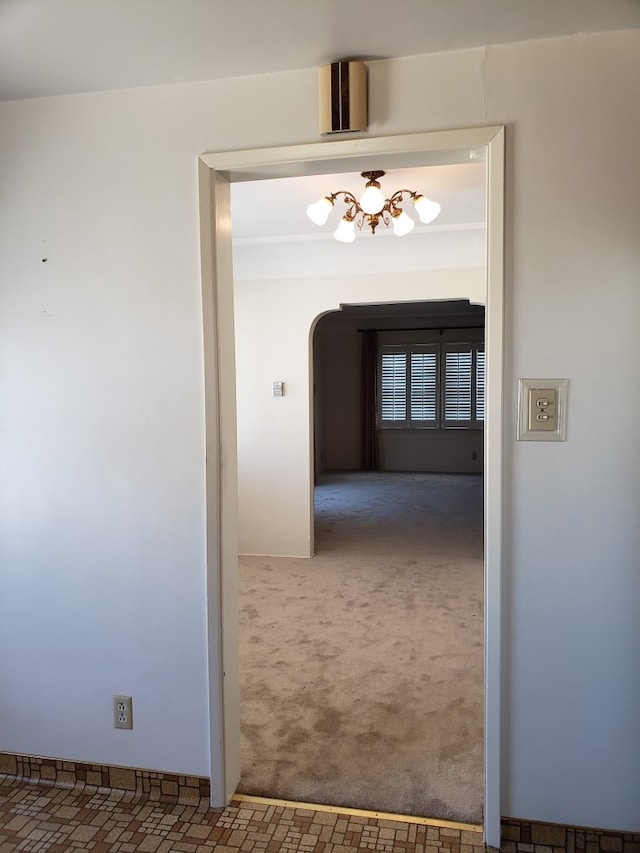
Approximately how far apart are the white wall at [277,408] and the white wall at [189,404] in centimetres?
290

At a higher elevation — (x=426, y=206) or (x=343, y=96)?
(x=426, y=206)

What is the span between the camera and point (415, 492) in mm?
7828

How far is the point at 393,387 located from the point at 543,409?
8178 millimetres

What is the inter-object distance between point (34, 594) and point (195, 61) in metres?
1.82

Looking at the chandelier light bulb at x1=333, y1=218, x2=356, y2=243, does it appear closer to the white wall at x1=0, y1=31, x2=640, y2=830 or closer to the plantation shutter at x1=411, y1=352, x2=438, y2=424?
the white wall at x1=0, y1=31, x2=640, y2=830

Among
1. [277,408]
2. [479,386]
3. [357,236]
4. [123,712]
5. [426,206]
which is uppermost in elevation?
[357,236]

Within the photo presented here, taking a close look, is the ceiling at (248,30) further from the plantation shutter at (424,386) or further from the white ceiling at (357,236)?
the plantation shutter at (424,386)

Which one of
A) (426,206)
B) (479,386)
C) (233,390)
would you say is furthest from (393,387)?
(233,390)

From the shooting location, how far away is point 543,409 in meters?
1.66

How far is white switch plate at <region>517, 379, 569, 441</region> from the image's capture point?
165 centimetres

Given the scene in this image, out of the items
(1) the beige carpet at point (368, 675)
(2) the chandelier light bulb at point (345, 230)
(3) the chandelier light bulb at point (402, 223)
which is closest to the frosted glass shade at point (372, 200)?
(3) the chandelier light bulb at point (402, 223)

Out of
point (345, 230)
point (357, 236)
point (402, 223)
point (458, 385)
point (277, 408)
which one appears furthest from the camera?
point (458, 385)

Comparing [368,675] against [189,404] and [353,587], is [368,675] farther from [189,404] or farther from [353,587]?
[189,404]

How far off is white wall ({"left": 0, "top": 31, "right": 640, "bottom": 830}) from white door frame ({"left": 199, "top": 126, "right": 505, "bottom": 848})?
0.04 m
